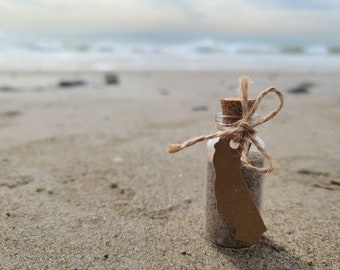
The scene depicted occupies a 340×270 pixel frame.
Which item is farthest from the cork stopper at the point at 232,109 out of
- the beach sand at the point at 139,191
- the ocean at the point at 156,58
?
the ocean at the point at 156,58

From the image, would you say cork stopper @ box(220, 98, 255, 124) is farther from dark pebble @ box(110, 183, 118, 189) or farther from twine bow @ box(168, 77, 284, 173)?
dark pebble @ box(110, 183, 118, 189)

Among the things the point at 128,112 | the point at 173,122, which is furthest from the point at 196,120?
the point at 128,112

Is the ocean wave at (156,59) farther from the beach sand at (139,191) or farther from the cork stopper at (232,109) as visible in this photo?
the cork stopper at (232,109)

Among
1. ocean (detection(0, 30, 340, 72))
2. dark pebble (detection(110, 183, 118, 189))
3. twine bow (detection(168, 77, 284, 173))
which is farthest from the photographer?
ocean (detection(0, 30, 340, 72))

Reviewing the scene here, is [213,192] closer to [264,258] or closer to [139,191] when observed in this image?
[264,258]

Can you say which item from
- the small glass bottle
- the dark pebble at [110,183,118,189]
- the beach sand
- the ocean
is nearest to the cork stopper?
the small glass bottle

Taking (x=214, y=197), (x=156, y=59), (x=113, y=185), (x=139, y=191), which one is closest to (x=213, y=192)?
(x=214, y=197)
